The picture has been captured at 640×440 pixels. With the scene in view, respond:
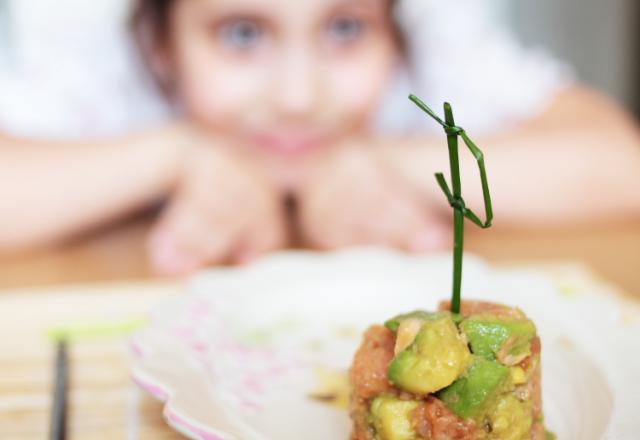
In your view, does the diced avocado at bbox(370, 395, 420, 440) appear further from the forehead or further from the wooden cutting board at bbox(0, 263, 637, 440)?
the forehead

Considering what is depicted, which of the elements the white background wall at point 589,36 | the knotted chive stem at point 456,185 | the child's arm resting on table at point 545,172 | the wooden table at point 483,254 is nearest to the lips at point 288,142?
the child's arm resting on table at point 545,172

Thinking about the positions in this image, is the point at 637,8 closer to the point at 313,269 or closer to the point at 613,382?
the point at 313,269

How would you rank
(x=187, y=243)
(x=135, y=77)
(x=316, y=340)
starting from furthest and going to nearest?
(x=135, y=77)
(x=187, y=243)
(x=316, y=340)

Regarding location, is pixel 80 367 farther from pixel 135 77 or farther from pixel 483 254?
pixel 135 77

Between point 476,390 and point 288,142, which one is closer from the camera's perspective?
point 476,390

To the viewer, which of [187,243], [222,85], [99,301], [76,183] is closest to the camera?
[99,301]

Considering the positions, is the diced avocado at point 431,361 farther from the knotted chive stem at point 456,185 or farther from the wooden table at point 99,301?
the wooden table at point 99,301

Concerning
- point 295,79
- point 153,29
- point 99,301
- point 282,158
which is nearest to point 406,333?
point 99,301

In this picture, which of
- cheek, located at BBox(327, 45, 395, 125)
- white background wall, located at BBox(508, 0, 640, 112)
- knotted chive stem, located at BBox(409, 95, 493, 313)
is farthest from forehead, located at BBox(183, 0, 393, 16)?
white background wall, located at BBox(508, 0, 640, 112)
